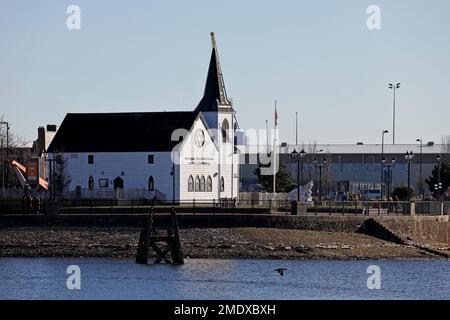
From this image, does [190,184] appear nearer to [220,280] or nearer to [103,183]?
[103,183]

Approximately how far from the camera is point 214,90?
322ft

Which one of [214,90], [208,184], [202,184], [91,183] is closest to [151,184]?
[202,184]

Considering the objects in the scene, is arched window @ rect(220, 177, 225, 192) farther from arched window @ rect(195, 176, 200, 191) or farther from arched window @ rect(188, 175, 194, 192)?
arched window @ rect(188, 175, 194, 192)

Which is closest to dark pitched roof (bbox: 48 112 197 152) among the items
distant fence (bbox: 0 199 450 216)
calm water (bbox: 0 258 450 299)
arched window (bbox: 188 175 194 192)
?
arched window (bbox: 188 175 194 192)

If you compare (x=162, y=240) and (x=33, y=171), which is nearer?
(x=162, y=240)

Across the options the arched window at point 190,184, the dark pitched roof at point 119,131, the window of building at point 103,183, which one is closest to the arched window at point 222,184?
the arched window at point 190,184

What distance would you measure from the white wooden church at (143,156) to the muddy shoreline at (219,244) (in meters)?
20.9

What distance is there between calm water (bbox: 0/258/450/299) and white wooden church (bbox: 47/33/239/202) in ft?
94.1

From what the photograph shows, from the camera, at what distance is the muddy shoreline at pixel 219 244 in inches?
2436

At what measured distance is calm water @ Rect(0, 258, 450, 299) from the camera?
156 ft

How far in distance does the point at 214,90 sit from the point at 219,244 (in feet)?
120

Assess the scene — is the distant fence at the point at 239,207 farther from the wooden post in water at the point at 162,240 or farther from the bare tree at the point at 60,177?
the wooden post in water at the point at 162,240
